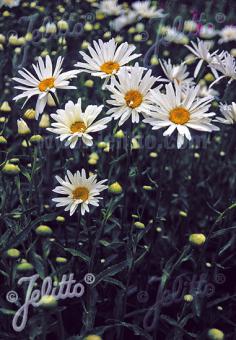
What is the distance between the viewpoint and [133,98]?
5.68 ft

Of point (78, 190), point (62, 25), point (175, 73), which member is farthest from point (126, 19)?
point (78, 190)

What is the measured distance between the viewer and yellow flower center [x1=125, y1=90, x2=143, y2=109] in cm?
172

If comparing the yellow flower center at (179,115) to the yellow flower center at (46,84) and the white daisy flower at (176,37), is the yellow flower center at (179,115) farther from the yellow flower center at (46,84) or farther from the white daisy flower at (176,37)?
the white daisy flower at (176,37)

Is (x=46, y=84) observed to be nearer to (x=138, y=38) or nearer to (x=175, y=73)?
(x=175, y=73)

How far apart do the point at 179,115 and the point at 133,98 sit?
17 centimetres

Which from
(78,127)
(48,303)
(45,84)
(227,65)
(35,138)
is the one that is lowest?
(48,303)

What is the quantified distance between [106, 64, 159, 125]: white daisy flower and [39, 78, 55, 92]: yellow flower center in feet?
0.81

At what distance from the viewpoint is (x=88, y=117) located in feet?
5.72

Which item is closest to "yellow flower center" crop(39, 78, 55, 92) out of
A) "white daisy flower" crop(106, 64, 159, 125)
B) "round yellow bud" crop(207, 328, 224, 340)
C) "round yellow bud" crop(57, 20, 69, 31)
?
"white daisy flower" crop(106, 64, 159, 125)

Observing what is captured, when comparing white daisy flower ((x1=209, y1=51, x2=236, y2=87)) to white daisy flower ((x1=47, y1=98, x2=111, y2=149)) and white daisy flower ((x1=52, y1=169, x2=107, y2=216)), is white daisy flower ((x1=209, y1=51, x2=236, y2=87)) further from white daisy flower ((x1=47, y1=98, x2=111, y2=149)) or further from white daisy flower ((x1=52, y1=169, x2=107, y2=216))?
white daisy flower ((x1=52, y1=169, x2=107, y2=216))

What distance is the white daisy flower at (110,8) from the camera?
3.02 meters

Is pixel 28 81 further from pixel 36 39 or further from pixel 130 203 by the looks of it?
pixel 36 39

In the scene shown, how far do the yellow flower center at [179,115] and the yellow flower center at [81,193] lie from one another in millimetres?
404

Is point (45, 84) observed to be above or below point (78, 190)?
above
